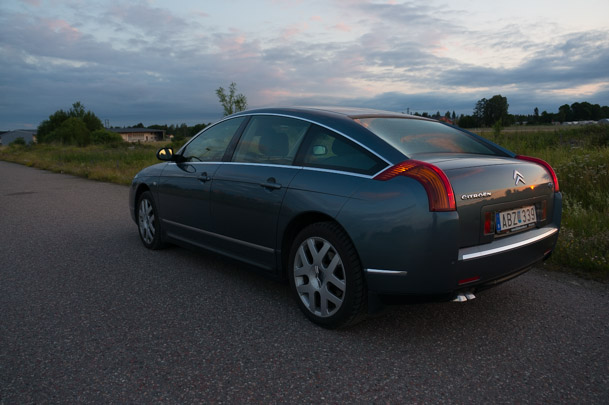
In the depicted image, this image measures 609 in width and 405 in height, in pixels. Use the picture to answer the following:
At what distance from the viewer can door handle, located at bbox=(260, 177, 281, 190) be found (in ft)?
11.3

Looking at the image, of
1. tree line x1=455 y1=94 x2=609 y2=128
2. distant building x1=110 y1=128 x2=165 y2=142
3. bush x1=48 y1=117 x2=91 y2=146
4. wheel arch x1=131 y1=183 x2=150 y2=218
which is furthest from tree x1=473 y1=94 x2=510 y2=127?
distant building x1=110 y1=128 x2=165 y2=142

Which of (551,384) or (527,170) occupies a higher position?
(527,170)

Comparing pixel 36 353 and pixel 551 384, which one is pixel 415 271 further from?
pixel 36 353

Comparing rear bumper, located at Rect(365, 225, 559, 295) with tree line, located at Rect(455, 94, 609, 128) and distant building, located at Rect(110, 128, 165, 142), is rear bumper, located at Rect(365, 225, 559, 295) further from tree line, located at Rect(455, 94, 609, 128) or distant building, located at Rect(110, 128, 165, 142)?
distant building, located at Rect(110, 128, 165, 142)

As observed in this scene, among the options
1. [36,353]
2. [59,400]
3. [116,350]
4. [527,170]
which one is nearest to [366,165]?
[527,170]

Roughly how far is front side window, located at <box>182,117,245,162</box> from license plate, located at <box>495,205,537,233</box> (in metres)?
2.40

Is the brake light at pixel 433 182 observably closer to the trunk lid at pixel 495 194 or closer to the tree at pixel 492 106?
the trunk lid at pixel 495 194

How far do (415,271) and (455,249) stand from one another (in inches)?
10.2

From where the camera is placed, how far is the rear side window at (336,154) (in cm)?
298

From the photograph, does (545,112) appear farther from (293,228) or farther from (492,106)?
(293,228)

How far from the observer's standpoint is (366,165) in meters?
2.98

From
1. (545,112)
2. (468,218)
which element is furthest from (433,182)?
(545,112)

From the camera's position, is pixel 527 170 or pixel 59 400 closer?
pixel 59 400

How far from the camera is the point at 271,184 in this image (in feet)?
11.4
